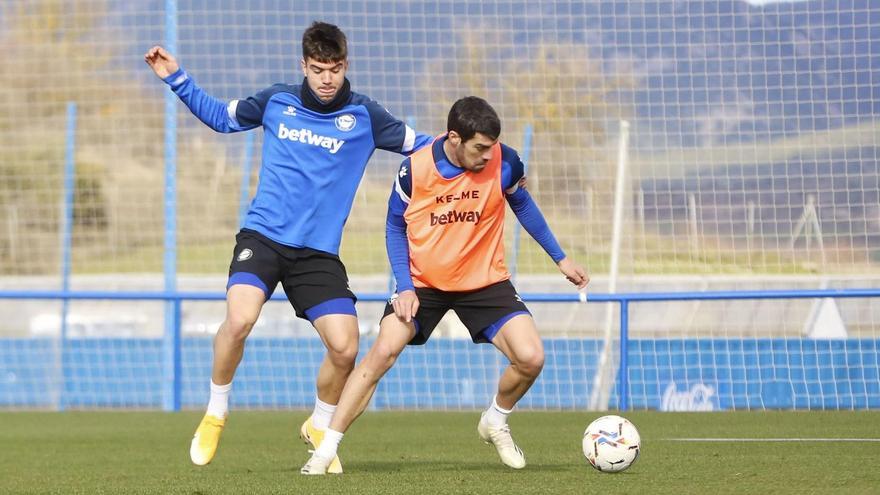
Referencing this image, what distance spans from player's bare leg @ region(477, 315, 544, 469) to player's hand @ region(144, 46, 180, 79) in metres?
2.00

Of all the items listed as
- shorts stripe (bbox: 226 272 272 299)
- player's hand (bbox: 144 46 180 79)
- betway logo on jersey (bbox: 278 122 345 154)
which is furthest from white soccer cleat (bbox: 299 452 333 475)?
player's hand (bbox: 144 46 180 79)

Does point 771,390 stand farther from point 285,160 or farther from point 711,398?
point 285,160

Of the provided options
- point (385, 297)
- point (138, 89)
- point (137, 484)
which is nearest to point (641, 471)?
point (137, 484)

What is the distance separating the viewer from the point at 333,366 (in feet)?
21.7

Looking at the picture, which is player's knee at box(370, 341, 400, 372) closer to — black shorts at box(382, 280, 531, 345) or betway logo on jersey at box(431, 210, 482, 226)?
black shorts at box(382, 280, 531, 345)

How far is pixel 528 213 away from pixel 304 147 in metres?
1.13

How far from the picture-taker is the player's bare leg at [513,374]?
640 cm

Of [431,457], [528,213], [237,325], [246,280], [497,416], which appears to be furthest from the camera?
[431,457]

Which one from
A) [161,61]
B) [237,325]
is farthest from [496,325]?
[161,61]

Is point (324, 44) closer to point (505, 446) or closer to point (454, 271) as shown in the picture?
point (454, 271)

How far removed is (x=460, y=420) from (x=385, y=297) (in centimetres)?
128

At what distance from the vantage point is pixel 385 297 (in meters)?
11.5

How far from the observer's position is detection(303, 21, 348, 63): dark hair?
20.4 feet

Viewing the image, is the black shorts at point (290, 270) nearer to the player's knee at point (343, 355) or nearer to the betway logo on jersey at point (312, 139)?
the player's knee at point (343, 355)
